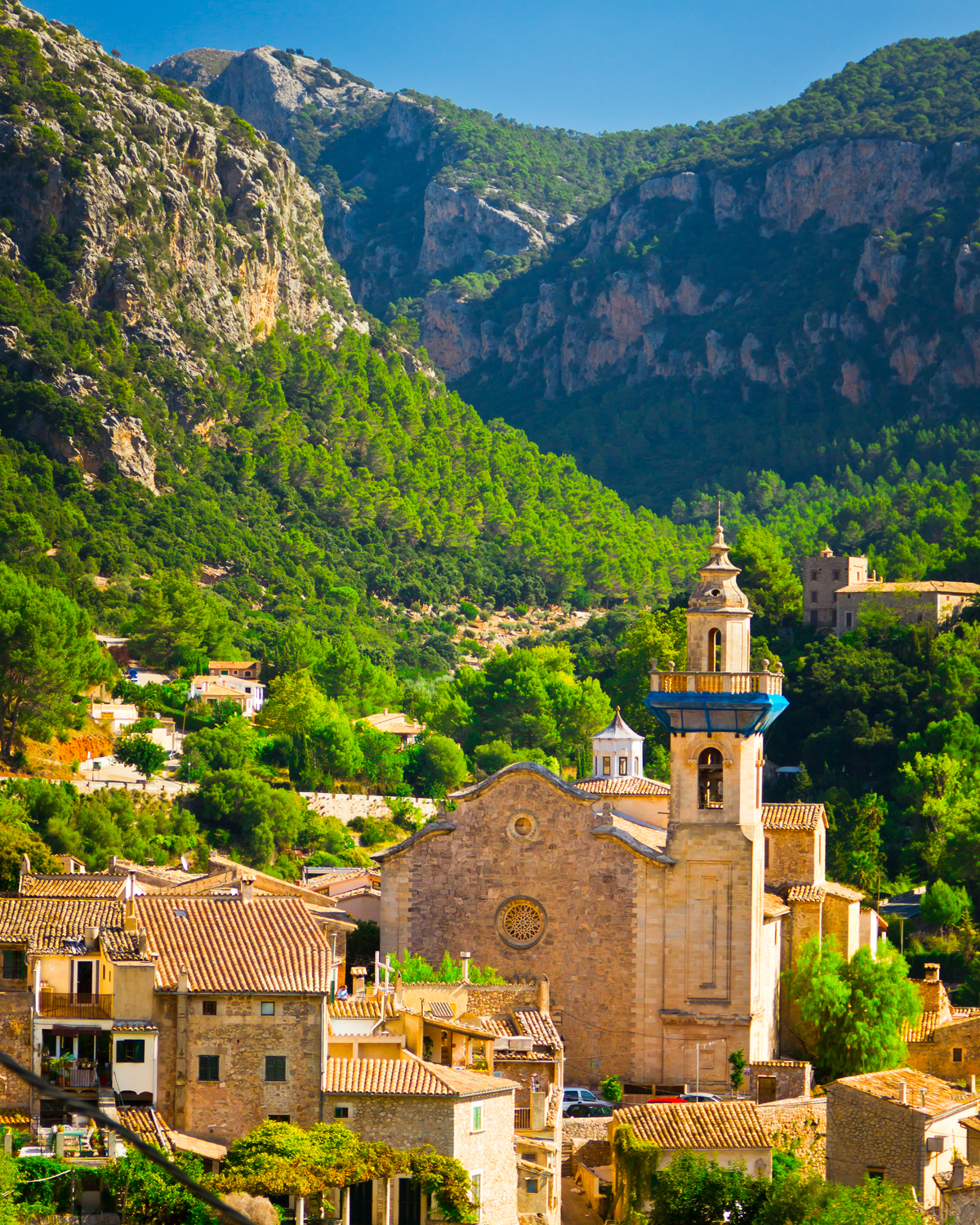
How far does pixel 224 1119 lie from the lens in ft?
131

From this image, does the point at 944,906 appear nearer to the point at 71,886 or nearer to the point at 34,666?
the point at 71,886

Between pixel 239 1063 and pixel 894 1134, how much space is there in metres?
15.2

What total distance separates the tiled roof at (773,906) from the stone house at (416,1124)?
56.0 feet

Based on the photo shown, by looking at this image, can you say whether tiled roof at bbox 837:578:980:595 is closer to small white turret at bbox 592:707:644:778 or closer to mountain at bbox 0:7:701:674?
mountain at bbox 0:7:701:674

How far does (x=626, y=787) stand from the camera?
218 feet

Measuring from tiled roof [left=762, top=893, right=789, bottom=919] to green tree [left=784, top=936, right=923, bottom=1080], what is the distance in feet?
5.36

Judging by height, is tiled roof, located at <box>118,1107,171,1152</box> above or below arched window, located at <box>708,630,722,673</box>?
below

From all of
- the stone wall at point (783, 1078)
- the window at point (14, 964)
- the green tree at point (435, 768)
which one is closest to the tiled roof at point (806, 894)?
the stone wall at point (783, 1078)

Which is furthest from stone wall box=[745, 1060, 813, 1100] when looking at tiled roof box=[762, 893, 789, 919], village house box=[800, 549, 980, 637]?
village house box=[800, 549, 980, 637]

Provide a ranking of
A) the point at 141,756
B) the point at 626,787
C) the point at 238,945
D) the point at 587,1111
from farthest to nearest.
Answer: the point at 141,756
the point at 626,787
the point at 587,1111
the point at 238,945

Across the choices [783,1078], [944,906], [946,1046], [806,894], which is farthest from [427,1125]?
[944,906]

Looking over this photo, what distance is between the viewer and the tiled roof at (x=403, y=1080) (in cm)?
3956

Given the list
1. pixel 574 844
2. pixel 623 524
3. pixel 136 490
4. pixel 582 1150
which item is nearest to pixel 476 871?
pixel 574 844

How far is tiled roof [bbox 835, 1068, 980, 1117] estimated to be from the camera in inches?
1801
